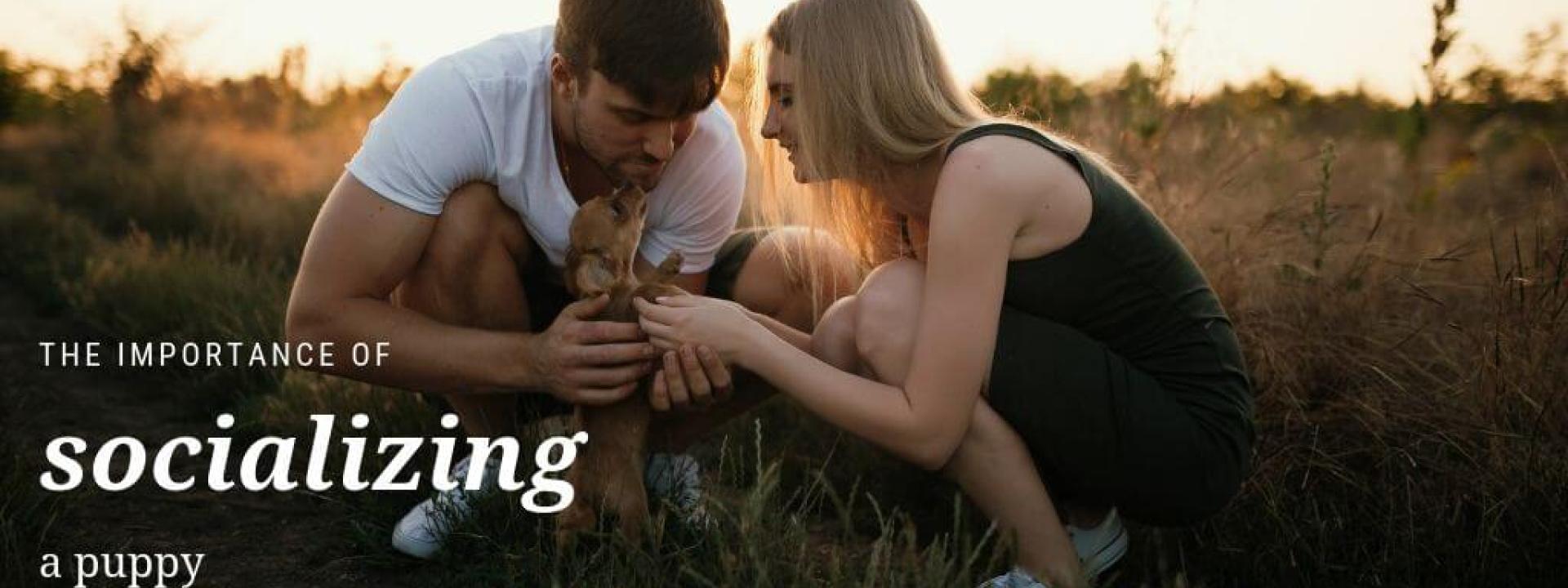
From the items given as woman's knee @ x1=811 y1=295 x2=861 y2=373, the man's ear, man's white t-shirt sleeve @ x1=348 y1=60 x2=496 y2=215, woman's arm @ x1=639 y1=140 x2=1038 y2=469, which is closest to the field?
woman's arm @ x1=639 y1=140 x2=1038 y2=469

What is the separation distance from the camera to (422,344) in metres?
2.97

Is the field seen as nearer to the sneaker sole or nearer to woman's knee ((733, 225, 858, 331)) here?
the sneaker sole

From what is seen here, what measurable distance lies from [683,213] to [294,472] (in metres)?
1.31

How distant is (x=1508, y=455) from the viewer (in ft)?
9.44

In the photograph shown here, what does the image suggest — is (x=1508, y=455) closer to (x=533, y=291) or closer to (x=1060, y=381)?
(x=1060, y=381)

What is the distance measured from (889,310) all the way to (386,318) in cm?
116

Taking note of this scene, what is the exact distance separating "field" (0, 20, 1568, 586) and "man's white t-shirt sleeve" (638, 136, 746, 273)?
536 millimetres

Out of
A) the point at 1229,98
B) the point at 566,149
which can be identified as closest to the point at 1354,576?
the point at 566,149

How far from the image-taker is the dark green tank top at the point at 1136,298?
273 centimetres

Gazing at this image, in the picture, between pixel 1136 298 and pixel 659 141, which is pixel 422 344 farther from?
pixel 1136 298

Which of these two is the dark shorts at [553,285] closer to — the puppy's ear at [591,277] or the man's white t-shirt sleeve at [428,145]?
the man's white t-shirt sleeve at [428,145]

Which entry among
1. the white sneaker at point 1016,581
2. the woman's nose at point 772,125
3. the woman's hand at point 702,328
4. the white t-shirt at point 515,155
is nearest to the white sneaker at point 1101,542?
the white sneaker at point 1016,581

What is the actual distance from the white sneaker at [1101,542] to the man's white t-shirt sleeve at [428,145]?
159cm

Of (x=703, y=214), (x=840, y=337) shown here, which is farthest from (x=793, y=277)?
(x=840, y=337)
